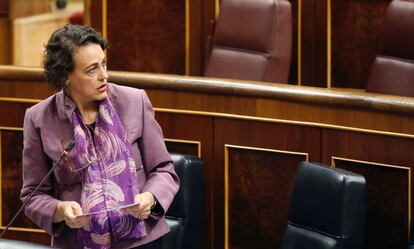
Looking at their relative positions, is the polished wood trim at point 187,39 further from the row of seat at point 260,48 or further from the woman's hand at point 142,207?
the woman's hand at point 142,207

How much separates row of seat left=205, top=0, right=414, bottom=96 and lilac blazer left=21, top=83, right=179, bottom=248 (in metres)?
0.76

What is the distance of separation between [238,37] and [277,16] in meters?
0.09

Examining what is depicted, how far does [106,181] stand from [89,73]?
0.12 metres

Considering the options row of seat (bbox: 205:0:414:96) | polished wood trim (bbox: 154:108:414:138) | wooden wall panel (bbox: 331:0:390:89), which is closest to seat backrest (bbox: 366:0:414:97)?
row of seat (bbox: 205:0:414:96)

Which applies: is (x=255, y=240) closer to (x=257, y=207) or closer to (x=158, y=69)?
(x=257, y=207)

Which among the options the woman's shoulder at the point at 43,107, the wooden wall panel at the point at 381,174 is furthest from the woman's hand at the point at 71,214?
the wooden wall panel at the point at 381,174

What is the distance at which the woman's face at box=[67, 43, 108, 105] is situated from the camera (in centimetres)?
108

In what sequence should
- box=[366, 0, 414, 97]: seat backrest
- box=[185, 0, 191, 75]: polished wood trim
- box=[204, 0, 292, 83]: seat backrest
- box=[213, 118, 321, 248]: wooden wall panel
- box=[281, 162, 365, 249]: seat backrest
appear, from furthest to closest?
box=[185, 0, 191, 75]: polished wood trim < box=[204, 0, 292, 83]: seat backrest < box=[366, 0, 414, 97]: seat backrest < box=[213, 118, 321, 248]: wooden wall panel < box=[281, 162, 365, 249]: seat backrest

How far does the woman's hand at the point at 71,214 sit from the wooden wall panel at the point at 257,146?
0.52 meters

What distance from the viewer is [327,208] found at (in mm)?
1367

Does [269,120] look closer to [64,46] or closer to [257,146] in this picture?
[257,146]

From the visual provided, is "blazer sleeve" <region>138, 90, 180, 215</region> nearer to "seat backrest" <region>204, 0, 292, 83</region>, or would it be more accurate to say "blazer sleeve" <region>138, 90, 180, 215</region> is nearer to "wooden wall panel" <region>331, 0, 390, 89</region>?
"seat backrest" <region>204, 0, 292, 83</region>

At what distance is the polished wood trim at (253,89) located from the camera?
1416 mm

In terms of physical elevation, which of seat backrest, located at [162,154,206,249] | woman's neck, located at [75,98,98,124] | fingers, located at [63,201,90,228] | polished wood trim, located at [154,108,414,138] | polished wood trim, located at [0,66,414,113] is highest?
woman's neck, located at [75,98,98,124]
